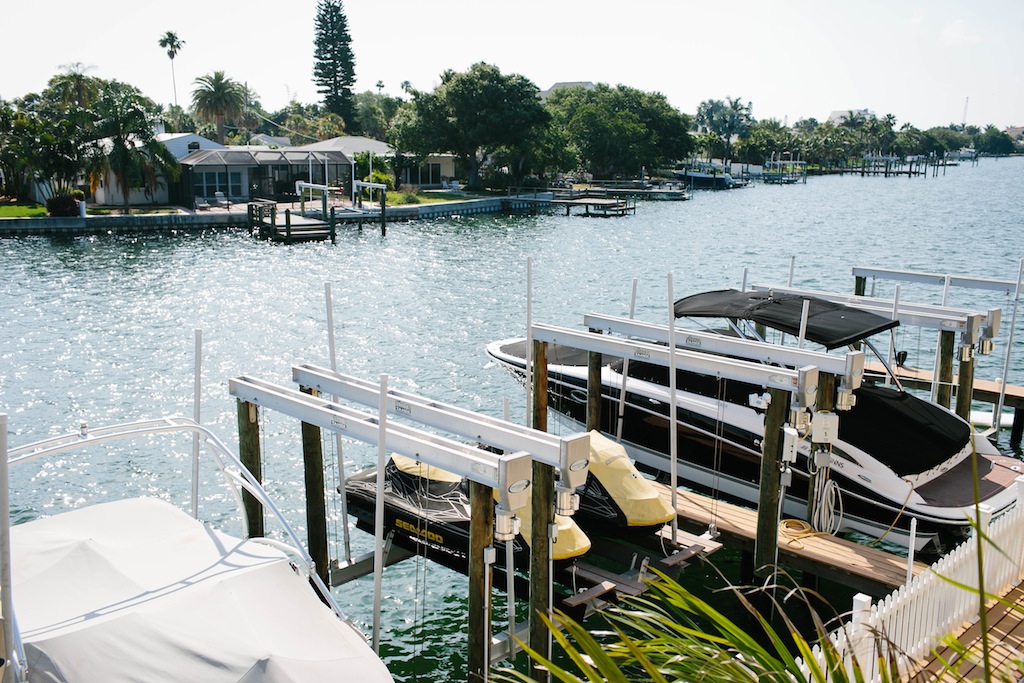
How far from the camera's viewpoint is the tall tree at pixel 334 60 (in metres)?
112

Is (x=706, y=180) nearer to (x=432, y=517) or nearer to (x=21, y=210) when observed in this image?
(x=21, y=210)

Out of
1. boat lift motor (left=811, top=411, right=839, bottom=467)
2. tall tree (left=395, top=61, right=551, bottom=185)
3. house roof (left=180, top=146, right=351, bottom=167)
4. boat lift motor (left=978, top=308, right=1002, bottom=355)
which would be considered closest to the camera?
boat lift motor (left=811, top=411, right=839, bottom=467)

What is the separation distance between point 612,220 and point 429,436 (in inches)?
2403

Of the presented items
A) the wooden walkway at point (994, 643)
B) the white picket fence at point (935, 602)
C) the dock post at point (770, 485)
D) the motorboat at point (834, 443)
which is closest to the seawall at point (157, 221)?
the motorboat at point (834, 443)

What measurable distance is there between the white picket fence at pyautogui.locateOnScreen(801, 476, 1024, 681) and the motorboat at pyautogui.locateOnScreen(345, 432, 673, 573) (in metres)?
3.32

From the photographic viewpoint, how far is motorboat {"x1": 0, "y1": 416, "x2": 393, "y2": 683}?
654cm

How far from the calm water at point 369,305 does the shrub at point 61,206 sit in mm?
3843

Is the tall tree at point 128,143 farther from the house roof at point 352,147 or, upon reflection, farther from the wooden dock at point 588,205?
the wooden dock at point 588,205

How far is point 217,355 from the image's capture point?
2619 centimetres

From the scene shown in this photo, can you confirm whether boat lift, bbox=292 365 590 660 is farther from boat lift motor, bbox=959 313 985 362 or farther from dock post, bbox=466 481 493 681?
boat lift motor, bbox=959 313 985 362

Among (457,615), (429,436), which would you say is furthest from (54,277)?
(429,436)

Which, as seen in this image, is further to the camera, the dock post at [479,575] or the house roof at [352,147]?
the house roof at [352,147]

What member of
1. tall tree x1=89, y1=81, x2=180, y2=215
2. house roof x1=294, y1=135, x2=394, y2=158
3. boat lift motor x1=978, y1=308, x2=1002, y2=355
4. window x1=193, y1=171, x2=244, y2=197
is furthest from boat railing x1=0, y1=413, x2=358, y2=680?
house roof x1=294, y1=135, x2=394, y2=158

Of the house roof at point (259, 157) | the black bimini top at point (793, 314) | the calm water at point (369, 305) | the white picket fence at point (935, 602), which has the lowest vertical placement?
the calm water at point (369, 305)
